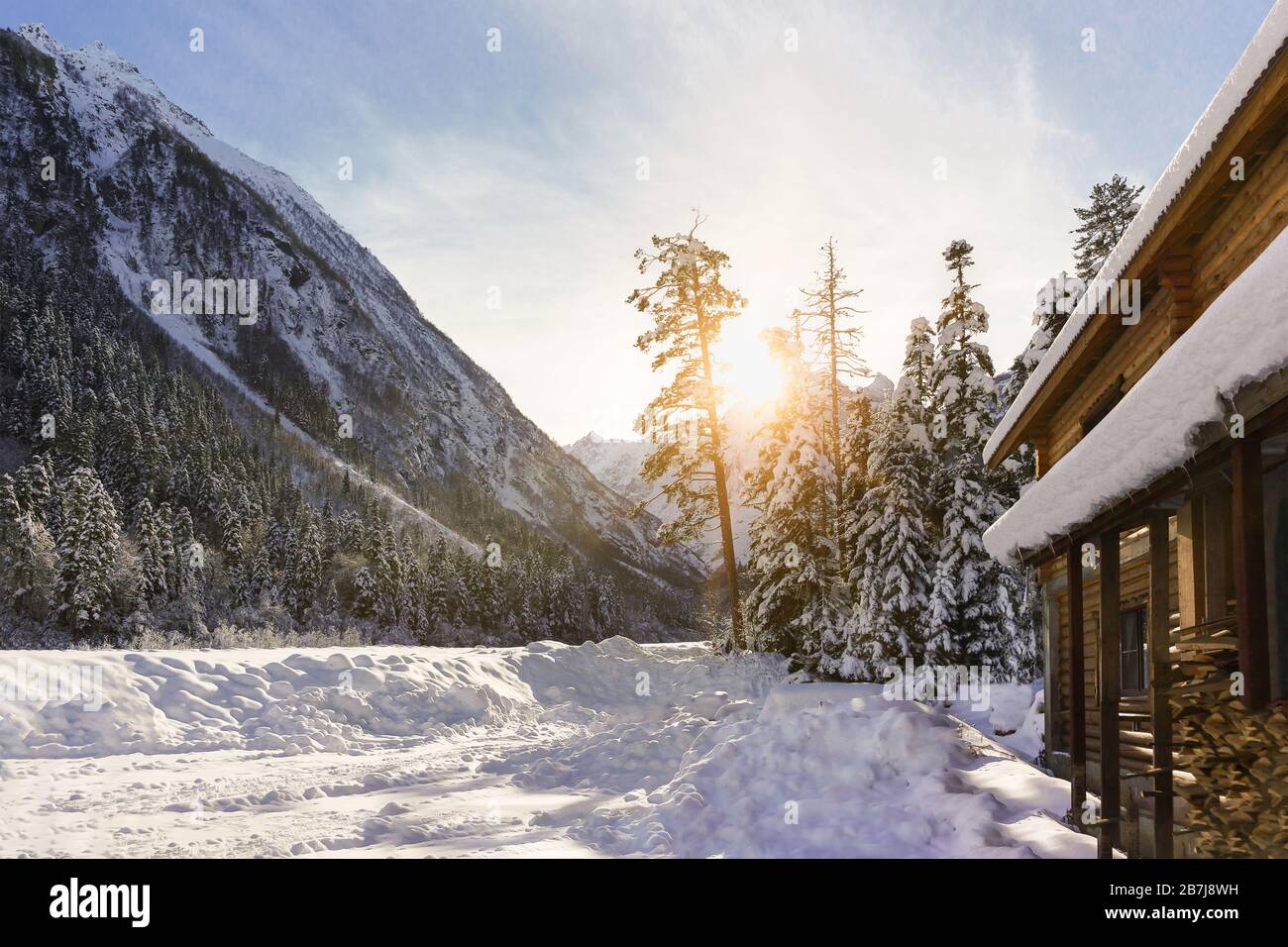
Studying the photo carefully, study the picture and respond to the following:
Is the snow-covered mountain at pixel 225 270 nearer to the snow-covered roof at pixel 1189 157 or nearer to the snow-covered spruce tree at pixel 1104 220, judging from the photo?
the snow-covered spruce tree at pixel 1104 220

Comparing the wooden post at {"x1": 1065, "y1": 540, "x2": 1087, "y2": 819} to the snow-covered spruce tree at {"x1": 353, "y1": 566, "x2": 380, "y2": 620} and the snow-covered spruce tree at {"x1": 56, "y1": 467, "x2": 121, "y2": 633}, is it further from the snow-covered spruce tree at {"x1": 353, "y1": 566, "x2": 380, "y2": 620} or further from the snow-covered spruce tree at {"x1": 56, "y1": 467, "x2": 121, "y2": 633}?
the snow-covered spruce tree at {"x1": 353, "y1": 566, "x2": 380, "y2": 620}

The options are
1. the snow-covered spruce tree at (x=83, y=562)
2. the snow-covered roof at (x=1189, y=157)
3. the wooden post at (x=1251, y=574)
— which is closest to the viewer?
the wooden post at (x=1251, y=574)

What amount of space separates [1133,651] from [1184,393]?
7.18 metres

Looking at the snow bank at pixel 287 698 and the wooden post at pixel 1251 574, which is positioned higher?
the wooden post at pixel 1251 574

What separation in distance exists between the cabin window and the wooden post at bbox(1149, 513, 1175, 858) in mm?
5097

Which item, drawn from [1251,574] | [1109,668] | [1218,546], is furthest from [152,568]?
[1251,574]

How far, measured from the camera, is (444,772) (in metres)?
10.8

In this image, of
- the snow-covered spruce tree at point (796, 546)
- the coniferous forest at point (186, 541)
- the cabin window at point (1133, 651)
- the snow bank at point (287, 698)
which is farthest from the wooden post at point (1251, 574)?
the coniferous forest at point (186, 541)

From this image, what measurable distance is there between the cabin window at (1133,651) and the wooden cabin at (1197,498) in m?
0.05

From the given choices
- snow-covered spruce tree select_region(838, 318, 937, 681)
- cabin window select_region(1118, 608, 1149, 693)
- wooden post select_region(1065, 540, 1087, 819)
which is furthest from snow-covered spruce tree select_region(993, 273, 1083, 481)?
wooden post select_region(1065, 540, 1087, 819)

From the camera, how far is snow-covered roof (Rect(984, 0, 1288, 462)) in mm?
4805

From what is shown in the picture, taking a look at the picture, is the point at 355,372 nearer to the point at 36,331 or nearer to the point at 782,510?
the point at 36,331

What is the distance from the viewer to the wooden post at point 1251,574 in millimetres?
3975

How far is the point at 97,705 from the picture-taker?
36.6ft
